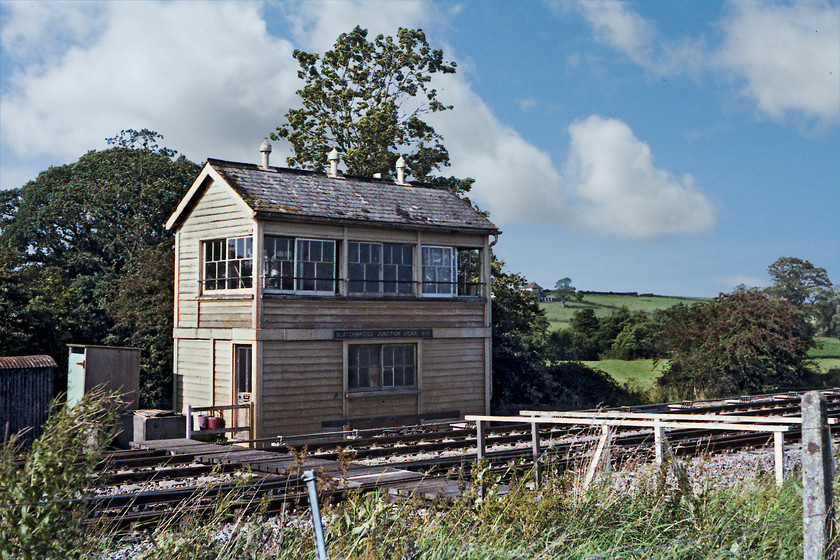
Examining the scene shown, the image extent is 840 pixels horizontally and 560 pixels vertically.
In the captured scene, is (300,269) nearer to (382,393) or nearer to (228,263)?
(228,263)

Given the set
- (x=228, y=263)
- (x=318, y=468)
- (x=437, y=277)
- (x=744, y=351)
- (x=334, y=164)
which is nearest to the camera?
(x=318, y=468)

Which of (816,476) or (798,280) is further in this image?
(798,280)

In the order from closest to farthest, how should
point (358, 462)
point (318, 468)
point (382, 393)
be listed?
point (318, 468), point (358, 462), point (382, 393)

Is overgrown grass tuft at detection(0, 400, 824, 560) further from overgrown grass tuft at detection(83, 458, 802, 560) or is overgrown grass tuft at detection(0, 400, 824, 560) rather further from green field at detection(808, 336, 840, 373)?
green field at detection(808, 336, 840, 373)

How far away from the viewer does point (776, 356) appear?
3120 cm

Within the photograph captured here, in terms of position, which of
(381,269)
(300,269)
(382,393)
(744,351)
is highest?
(381,269)

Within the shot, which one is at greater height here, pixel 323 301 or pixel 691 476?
pixel 323 301

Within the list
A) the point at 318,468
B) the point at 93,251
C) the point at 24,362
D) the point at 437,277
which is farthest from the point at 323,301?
the point at 93,251

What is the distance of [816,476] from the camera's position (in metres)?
6.37

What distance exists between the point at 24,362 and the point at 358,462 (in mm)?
8379

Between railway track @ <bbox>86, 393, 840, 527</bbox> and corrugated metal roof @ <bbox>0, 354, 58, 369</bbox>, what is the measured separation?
4.22 metres

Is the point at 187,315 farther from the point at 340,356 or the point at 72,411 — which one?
the point at 72,411

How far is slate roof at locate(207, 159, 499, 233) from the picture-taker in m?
20.9

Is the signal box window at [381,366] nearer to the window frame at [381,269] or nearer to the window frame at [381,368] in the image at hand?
the window frame at [381,368]
